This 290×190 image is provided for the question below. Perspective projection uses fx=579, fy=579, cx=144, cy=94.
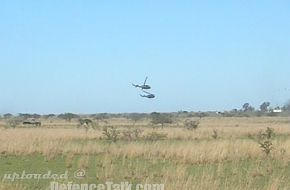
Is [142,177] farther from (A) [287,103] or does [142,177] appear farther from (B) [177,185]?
(A) [287,103]

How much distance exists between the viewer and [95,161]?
23.0 m

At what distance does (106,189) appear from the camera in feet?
44.3

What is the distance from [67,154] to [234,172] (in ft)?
32.7

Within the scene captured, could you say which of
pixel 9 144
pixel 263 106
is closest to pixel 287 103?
pixel 263 106

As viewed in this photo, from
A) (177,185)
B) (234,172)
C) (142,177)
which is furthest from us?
(234,172)

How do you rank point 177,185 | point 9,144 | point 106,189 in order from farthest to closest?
1. point 9,144
2. point 106,189
3. point 177,185

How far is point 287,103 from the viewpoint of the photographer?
196 meters

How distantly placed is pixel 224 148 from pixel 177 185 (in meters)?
13.9

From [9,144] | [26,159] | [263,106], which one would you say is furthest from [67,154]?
[263,106]

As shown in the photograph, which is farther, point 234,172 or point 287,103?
point 287,103

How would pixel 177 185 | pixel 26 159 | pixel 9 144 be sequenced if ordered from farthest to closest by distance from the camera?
pixel 9 144 → pixel 26 159 → pixel 177 185

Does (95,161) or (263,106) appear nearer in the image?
(95,161)

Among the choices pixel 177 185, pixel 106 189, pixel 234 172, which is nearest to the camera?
pixel 177 185

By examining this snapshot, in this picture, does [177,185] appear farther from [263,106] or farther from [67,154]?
[263,106]
